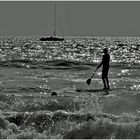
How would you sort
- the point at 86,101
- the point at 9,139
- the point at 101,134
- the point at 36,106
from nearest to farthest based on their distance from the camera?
the point at 9,139 → the point at 101,134 → the point at 36,106 → the point at 86,101

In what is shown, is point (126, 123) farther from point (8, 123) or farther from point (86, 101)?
point (86, 101)

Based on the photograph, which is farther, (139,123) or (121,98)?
(121,98)

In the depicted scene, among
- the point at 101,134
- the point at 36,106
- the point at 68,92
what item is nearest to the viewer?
the point at 101,134

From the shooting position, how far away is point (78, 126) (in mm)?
11719

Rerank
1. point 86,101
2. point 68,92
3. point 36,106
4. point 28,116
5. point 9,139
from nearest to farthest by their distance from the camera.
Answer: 1. point 9,139
2. point 28,116
3. point 36,106
4. point 86,101
5. point 68,92

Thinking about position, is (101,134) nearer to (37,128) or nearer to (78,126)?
(78,126)

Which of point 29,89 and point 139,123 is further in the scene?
point 29,89

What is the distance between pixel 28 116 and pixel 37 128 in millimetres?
1058

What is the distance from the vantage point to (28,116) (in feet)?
43.1

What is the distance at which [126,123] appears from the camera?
12.1m

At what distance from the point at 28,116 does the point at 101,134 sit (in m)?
2.96

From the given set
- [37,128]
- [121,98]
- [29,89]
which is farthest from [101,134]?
[29,89]

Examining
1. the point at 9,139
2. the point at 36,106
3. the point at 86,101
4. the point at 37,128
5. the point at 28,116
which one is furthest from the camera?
the point at 86,101

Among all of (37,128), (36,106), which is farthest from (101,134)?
(36,106)
